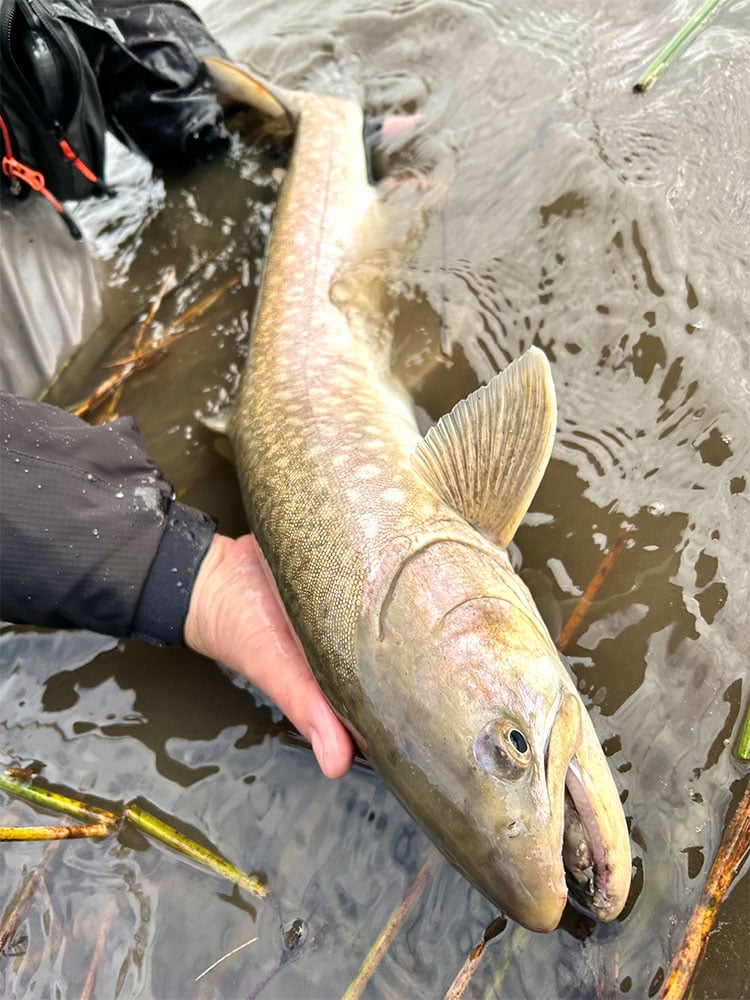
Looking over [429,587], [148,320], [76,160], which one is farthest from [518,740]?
[76,160]

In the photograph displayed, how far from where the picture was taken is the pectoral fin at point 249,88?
163 inches

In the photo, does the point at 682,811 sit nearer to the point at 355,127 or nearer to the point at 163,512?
the point at 163,512

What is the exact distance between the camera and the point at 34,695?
2850 mm

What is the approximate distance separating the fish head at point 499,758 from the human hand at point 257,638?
0.26 meters

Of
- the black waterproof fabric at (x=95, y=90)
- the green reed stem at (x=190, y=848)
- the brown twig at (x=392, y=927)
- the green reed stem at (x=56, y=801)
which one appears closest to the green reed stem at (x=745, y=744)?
the brown twig at (x=392, y=927)

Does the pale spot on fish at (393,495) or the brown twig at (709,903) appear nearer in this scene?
the brown twig at (709,903)

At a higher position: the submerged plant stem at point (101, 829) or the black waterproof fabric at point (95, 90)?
the black waterproof fabric at point (95, 90)

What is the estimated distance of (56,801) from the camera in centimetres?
259

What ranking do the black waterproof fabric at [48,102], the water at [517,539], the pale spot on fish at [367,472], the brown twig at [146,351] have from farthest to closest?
the brown twig at [146,351] < the black waterproof fabric at [48,102] < the pale spot on fish at [367,472] < the water at [517,539]

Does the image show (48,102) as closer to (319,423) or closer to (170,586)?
(319,423)

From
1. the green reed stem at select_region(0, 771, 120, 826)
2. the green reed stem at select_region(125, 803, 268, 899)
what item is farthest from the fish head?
the green reed stem at select_region(0, 771, 120, 826)

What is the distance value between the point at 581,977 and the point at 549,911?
448 millimetres

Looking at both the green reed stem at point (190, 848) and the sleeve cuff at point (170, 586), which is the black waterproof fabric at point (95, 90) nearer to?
the sleeve cuff at point (170, 586)

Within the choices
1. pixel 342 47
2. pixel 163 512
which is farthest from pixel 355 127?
pixel 163 512
